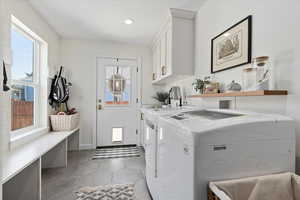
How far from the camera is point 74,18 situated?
8.21 ft

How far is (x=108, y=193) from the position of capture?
6.04ft

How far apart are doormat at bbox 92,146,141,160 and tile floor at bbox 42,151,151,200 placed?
0.60 feet

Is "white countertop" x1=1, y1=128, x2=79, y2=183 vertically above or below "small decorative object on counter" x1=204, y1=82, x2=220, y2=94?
below

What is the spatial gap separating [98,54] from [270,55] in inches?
127

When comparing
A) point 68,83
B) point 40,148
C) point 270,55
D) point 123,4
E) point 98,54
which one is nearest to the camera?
point 270,55

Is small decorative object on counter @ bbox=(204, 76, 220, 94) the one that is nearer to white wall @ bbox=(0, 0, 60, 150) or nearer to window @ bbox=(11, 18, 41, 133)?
white wall @ bbox=(0, 0, 60, 150)

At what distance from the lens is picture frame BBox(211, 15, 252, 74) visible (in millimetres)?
1330

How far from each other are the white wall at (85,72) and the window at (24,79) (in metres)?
0.78

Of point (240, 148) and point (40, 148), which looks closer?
point (240, 148)

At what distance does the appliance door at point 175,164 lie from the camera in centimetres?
78

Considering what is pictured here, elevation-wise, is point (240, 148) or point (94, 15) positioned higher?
point (94, 15)

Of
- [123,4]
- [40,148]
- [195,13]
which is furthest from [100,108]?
[195,13]

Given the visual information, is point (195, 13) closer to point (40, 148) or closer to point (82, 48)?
point (82, 48)

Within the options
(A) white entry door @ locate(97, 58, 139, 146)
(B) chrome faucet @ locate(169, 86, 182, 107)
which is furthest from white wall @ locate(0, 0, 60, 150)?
(B) chrome faucet @ locate(169, 86, 182, 107)
